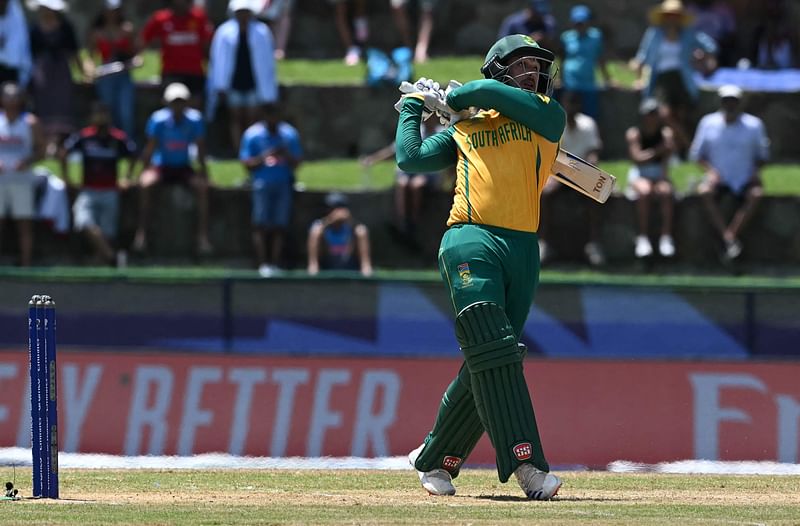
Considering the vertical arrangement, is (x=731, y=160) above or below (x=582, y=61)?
below

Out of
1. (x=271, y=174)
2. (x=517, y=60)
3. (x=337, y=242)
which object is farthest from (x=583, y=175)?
(x=271, y=174)

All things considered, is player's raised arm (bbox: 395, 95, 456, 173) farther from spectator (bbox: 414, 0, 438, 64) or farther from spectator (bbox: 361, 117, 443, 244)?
spectator (bbox: 414, 0, 438, 64)

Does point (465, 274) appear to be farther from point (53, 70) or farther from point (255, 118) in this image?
point (53, 70)

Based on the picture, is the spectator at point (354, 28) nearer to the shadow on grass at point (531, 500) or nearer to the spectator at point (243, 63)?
the spectator at point (243, 63)

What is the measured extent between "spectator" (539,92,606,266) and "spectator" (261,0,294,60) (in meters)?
4.50

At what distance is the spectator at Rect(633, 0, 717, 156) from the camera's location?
1906 centimetres

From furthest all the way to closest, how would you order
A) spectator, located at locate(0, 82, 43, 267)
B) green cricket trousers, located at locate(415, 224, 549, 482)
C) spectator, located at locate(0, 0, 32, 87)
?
1. spectator, located at locate(0, 0, 32, 87)
2. spectator, located at locate(0, 82, 43, 267)
3. green cricket trousers, located at locate(415, 224, 549, 482)

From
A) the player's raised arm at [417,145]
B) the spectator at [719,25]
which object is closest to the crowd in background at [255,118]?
the spectator at [719,25]

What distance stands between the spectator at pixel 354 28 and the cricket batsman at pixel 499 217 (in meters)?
12.7

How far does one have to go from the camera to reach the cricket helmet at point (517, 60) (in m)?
8.52

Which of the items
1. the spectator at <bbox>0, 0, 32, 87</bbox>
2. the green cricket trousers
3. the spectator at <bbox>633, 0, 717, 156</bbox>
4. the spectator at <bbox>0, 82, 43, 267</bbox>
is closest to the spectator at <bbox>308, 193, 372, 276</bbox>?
the spectator at <bbox>0, 82, 43, 267</bbox>

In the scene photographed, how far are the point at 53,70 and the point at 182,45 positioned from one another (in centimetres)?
156

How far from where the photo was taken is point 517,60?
8.55 meters

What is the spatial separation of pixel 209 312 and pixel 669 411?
144 inches
